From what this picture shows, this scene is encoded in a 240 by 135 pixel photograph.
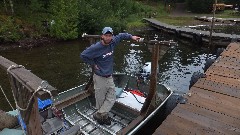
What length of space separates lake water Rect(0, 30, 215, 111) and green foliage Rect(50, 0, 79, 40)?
102cm

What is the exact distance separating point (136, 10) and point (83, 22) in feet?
62.3

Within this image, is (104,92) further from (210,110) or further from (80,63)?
(80,63)

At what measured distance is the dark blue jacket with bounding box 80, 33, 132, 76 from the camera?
24.8 feet

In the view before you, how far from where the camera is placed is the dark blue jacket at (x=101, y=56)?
7.55 m

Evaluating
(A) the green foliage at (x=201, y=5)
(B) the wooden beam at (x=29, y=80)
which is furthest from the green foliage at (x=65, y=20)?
(A) the green foliage at (x=201, y=5)

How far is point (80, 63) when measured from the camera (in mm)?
20000

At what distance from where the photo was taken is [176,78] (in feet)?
57.4

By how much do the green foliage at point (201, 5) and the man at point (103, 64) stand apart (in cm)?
4435

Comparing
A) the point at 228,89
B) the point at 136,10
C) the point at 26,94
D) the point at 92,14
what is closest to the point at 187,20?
the point at 136,10

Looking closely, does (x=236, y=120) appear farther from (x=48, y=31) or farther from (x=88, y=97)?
(x=48, y=31)

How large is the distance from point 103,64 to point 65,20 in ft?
67.0

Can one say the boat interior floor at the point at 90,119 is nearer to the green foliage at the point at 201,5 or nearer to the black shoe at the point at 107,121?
the black shoe at the point at 107,121

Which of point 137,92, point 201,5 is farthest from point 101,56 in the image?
point 201,5

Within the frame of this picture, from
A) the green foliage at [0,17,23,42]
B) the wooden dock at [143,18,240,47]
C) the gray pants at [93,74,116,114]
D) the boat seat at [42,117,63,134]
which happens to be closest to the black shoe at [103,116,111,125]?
the gray pants at [93,74,116,114]
